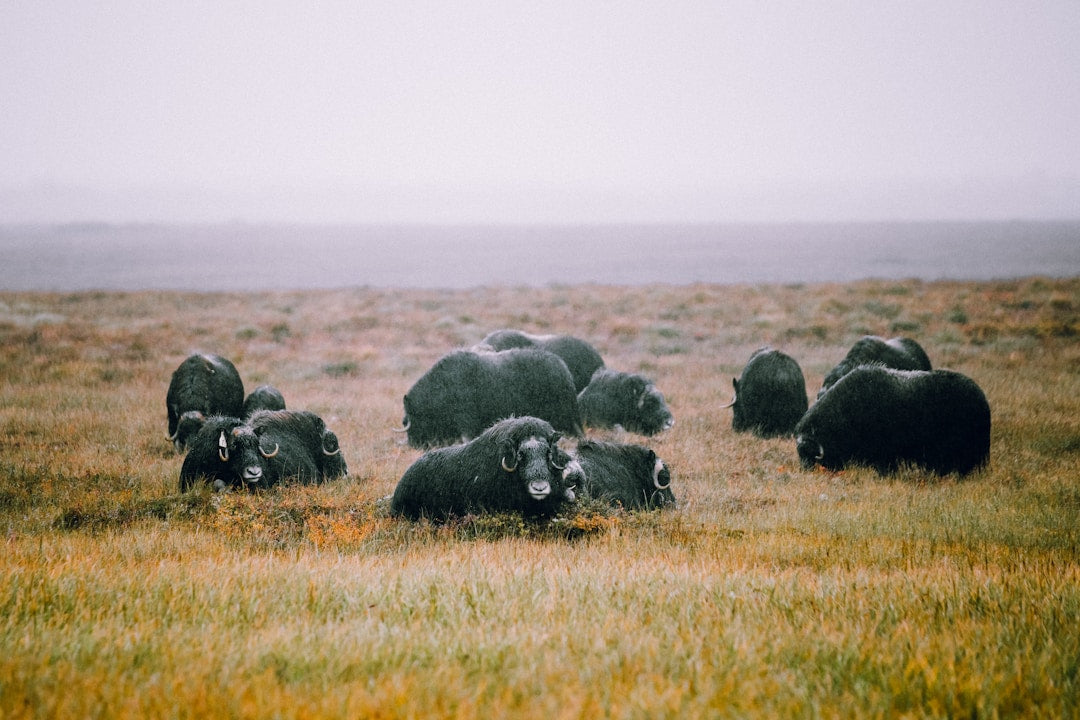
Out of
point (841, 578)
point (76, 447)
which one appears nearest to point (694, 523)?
point (841, 578)

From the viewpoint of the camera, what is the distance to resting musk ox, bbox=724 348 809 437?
1405 cm

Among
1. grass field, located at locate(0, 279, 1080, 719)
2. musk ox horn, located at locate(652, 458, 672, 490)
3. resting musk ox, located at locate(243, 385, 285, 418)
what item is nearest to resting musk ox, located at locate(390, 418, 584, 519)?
grass field, located at locate(0, 279, 1080, 719)

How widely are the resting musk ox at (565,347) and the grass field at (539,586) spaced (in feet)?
7.60

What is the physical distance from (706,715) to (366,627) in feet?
7.26

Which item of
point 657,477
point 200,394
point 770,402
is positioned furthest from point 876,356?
point 200,394

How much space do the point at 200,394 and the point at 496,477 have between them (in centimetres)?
738

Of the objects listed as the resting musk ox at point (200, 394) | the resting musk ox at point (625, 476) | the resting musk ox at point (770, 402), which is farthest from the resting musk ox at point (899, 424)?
the resting musk ox at point (200, 394)

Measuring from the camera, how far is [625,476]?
970cm

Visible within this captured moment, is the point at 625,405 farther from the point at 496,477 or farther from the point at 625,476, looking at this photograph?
the point at 496,477

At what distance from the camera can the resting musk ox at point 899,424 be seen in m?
10.9

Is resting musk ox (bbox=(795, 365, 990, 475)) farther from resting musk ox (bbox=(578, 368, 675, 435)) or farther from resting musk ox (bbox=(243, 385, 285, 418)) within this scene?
resting musk ox (bbox=(243, 385, 285, 418))

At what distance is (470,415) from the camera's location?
13312 millimetres

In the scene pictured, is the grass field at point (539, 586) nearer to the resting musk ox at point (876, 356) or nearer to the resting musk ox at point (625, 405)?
the resting musk ox at point (625, 405)

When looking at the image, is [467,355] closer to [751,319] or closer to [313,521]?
[313,521]
